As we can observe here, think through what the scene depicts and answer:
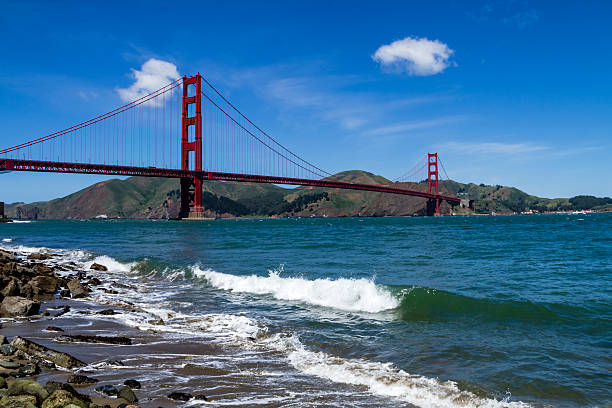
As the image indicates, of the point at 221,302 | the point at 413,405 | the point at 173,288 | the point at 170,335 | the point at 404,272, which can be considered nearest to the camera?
the point at 413,405

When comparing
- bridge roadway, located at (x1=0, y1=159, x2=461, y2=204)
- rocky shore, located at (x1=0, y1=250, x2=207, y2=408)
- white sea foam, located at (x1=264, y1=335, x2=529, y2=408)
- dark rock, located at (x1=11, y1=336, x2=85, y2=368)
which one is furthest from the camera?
bridge roadway, located at (x1=0, y1=159, x2=461, y2=204)

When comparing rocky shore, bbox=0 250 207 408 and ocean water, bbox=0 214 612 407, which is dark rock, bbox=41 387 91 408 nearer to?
rocky shore, bbox=0 250 207 408

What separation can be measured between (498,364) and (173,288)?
33.7 feet

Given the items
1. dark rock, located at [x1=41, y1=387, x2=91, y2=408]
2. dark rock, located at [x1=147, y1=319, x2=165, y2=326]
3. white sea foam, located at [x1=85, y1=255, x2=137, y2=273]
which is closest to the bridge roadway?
white sea foam, located at [x1=85, y1=255, x2=137, y2=273]

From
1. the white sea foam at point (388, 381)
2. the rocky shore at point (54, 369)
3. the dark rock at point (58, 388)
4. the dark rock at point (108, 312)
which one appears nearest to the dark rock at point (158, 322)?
the rocky shore at point (54, 369)

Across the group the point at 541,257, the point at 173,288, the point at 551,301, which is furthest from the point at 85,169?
the point at 551,301

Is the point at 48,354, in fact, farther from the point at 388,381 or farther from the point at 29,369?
the point at 388,381

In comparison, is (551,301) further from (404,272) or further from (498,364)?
(404,272)

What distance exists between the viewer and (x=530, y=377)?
535 cm

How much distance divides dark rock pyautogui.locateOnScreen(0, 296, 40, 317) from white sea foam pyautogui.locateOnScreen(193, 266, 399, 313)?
211 inches

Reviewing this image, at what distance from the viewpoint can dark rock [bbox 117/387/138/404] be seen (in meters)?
4.46

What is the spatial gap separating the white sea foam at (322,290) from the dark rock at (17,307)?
5348mm

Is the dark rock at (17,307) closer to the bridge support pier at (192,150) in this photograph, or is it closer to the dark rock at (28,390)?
the dark rock at (28,390)

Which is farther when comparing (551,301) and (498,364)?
(551,301)
